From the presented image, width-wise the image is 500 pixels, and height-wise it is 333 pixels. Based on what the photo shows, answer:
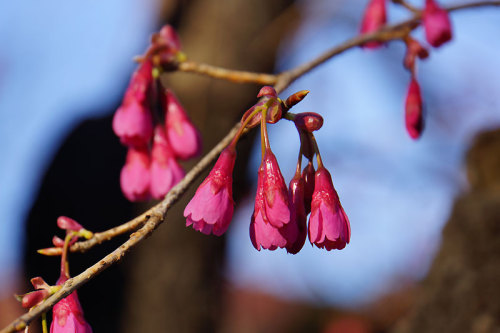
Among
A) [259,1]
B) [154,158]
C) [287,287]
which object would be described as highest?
[259,1]

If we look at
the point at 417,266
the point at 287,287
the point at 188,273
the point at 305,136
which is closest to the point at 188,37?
the point at 188,273

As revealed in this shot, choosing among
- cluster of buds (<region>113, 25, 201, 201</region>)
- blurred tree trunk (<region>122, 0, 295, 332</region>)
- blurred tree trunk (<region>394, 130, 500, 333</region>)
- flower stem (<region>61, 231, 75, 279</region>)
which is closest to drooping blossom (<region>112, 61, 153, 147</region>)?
cluster of buds (<region>113, 25, 201, 201</region>)

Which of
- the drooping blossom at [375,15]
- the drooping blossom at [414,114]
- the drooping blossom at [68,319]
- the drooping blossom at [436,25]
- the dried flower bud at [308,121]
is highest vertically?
the drooping blossom at [375,15]

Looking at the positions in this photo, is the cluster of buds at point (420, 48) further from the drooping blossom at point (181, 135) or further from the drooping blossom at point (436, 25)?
the drooping blossom at point (181, 135)

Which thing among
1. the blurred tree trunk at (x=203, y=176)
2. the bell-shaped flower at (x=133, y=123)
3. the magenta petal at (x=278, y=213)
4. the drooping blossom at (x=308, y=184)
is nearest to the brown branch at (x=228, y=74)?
the bell-shaped flower at (x=133, y=123)

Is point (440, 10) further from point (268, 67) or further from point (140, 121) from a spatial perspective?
point (268, 67)

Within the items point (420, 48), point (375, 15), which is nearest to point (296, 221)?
point (420, 48)
